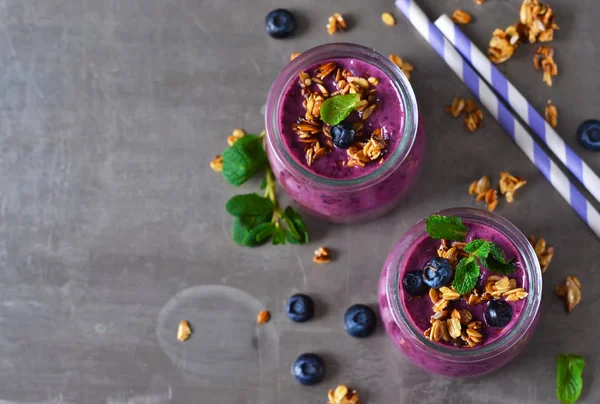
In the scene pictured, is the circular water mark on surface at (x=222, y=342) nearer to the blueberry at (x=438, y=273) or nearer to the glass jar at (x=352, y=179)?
the glass jar at (x=352, y=179)

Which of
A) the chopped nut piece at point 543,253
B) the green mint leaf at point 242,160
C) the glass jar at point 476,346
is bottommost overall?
the green mint leaf at point 242,160

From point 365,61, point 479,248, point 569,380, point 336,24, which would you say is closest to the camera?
point 479,248

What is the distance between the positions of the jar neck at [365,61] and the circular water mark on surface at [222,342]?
1.28ft

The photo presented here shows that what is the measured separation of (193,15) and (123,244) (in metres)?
0.57

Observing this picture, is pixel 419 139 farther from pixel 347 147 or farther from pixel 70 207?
pixel 70 207

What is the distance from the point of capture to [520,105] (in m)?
1.68

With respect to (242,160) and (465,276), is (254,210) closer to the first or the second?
(242,160)

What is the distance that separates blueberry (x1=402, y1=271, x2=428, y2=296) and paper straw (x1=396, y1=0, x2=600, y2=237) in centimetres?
45

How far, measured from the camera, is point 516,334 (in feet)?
4.64

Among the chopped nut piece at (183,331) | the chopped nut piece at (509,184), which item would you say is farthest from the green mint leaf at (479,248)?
the chopped nut piece at (183,331)

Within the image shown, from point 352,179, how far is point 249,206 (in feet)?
1.02

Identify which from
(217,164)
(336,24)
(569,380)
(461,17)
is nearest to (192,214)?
(217,164)

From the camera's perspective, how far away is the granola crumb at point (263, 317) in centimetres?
169

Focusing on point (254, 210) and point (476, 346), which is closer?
point (476, 346)
